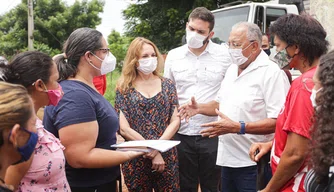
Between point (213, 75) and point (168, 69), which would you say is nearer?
point (213, 75)

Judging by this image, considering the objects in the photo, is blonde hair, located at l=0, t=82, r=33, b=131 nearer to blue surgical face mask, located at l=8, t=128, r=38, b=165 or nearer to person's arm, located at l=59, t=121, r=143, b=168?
blue surgical face mask, located at l=8, t=128, r=38, b=165

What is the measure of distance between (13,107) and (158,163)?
1737 millimetres

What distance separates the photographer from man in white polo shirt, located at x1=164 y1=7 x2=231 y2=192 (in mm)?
3568

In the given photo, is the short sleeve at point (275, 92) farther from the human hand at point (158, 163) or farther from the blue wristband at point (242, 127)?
the human hand at point (158, 163)

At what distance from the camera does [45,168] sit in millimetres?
1996

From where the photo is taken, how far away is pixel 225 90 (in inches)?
121

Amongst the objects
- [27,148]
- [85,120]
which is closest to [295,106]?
[85,120]

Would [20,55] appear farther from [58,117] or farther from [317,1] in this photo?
[317,1]

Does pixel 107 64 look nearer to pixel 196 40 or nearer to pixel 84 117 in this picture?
pixel 84 117

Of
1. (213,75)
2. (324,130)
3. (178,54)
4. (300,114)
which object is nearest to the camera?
(324,130)

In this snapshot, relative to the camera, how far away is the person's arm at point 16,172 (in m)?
1.82

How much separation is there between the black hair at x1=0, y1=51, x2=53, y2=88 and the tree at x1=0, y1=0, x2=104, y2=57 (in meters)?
21.5

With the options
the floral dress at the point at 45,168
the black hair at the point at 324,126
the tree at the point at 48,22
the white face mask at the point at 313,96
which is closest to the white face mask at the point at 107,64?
the floral dress at the point at 45,168

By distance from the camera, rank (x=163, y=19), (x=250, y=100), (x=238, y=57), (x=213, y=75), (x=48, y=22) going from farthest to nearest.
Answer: (x=48, y=22) < (x=163, y=19) < (x=213, y=75) < (x=238, y=57) < (x=250, y=100)
